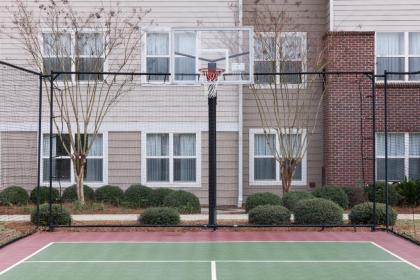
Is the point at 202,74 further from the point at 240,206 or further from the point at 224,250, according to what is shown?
the point at 240,206

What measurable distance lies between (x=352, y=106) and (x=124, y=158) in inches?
298

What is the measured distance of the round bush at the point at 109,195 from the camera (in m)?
22.8

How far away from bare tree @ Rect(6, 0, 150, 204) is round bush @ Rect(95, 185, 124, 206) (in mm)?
832

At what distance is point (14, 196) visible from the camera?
22094 millimetres

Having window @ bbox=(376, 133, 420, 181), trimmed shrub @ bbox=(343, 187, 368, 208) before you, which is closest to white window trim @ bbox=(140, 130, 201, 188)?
trimmed shrub @ bbox=(343, 187, 368, 208)

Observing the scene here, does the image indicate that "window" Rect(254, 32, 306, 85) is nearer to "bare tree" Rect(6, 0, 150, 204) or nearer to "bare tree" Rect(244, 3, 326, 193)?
"bare tree" Rect(244, 3, 326, 193)

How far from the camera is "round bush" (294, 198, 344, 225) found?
17484 mm

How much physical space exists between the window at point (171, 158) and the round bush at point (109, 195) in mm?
1259

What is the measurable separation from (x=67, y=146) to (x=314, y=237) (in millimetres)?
10062

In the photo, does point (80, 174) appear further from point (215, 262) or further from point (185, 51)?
point (215, 262)

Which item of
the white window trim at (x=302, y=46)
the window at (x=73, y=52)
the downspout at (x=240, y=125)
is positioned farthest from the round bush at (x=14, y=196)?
the white window trim at (x=302, y=46)

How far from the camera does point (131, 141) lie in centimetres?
2398

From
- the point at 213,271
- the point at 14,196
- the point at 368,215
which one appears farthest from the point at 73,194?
the point at 213,271

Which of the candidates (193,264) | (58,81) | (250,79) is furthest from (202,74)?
(58,81)
